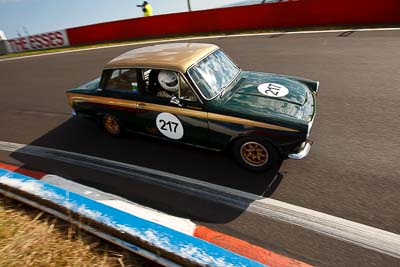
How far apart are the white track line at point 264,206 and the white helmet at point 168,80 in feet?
4.12

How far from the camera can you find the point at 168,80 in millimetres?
4172

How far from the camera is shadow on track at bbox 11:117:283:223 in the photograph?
3.55 meters

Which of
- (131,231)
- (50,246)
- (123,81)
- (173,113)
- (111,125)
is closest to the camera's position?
(131,231)

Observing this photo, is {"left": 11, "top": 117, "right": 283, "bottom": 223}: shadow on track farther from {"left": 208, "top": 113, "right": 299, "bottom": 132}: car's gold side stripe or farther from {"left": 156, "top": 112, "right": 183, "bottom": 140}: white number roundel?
{"left": 208, "top": 113, "right": 299, "bottom": 132}: car's gold side stripe

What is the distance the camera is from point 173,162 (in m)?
4.39

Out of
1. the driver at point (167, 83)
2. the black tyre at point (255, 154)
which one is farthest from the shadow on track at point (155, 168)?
the driver at point (167, 83)

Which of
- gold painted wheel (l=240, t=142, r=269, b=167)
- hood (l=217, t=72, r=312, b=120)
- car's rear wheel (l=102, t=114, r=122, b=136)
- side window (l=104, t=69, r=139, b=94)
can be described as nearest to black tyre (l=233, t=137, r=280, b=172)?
gold painted wheel (l=240, t=142, r=269, b=167)

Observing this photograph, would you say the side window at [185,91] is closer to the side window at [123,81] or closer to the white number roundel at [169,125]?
the white number roundel at [169,125]

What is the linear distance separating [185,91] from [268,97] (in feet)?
3.84

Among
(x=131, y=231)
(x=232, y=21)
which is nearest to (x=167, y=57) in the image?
(x=131, y=231)

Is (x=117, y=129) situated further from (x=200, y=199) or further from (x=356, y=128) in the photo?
(x=356, y=128)

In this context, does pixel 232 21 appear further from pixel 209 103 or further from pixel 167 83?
pixel 209 103

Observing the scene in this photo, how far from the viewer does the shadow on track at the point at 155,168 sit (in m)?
3.55

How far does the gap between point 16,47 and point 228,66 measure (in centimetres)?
2024
